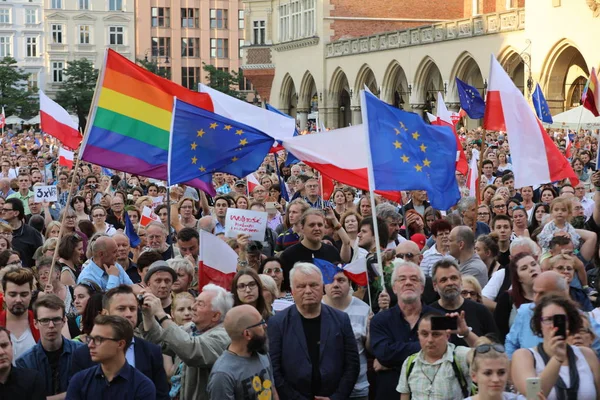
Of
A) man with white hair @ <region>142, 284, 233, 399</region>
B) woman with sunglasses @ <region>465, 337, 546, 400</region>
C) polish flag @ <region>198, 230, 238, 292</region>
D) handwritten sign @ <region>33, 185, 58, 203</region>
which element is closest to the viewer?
woman with sunglasses @ <region>465, 337, 546, 400</region>

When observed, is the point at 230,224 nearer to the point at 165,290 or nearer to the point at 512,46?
the point at 165,290

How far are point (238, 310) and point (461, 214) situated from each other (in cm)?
685

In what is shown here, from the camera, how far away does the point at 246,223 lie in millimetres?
9945

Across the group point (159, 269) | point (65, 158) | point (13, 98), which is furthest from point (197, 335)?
point (13, 98)

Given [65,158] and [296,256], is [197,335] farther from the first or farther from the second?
[65,158]

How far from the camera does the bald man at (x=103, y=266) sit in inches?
349

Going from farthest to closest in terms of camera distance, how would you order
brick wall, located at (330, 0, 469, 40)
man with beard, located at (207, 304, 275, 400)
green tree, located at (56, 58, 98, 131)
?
1. green tree, located at (56, 58, 98, 131)
2. brick wall, located at (330, 0, 469, 40)
3. man with beard, located at (207, 304, 275, 400)

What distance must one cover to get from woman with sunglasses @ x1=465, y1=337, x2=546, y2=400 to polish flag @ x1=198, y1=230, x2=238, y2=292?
3.24 m

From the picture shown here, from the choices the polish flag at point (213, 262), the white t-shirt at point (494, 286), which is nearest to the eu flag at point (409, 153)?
the white t-shirt at point (494, 286)

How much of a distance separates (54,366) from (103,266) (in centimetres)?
252

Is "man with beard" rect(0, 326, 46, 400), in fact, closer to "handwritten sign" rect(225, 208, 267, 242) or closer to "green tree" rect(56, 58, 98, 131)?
"handwritten sign" rect(225, 208, 267, 242)

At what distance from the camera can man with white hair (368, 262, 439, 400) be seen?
22.3ft

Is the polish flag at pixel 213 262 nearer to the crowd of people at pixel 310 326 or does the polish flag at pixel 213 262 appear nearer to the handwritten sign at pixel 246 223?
the crowd of people at pixel 310 326

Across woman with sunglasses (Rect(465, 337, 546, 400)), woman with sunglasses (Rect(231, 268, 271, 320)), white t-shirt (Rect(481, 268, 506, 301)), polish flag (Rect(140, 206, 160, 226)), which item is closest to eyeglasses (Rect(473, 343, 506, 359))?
woman with sunglasses (Rect(465, 337, 546, 400))
